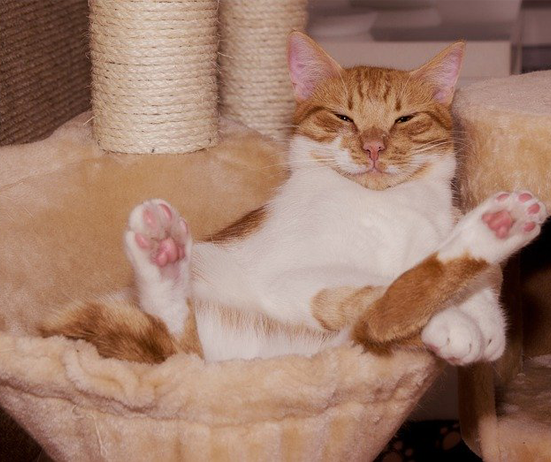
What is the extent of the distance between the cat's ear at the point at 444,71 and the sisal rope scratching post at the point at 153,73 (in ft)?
1.40

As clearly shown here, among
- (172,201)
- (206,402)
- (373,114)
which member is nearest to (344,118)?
(373,114)

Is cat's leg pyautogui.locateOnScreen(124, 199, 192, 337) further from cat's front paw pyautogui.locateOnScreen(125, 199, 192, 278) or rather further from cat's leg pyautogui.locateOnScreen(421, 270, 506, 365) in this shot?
cat's leg pyautogui.locateOnScreen(421, 270, 506, 365)

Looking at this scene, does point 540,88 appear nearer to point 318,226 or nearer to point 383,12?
point 318,226

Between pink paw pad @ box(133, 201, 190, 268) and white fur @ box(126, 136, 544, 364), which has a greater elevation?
pink paw pad @ box(133, 201, 190, 268)

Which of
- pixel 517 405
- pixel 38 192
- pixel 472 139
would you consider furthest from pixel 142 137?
pixel 517 405

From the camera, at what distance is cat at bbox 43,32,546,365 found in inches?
42.9

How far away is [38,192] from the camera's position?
1557mm

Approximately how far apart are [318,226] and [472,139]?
308 millimetres

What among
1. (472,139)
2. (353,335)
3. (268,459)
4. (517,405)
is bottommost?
(517,405)

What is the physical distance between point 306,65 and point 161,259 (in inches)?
24.9

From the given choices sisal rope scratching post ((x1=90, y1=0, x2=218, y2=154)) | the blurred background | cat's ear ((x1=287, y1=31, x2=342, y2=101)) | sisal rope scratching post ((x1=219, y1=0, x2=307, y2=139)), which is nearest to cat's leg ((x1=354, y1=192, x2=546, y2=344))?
cat's ear ((x1=287, y1=31, x2=342, y2=101))

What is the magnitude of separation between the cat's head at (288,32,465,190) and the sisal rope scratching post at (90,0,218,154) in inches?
7.5

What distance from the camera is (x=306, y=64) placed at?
163cm

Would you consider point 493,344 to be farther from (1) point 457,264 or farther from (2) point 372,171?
(2) point 372,171
